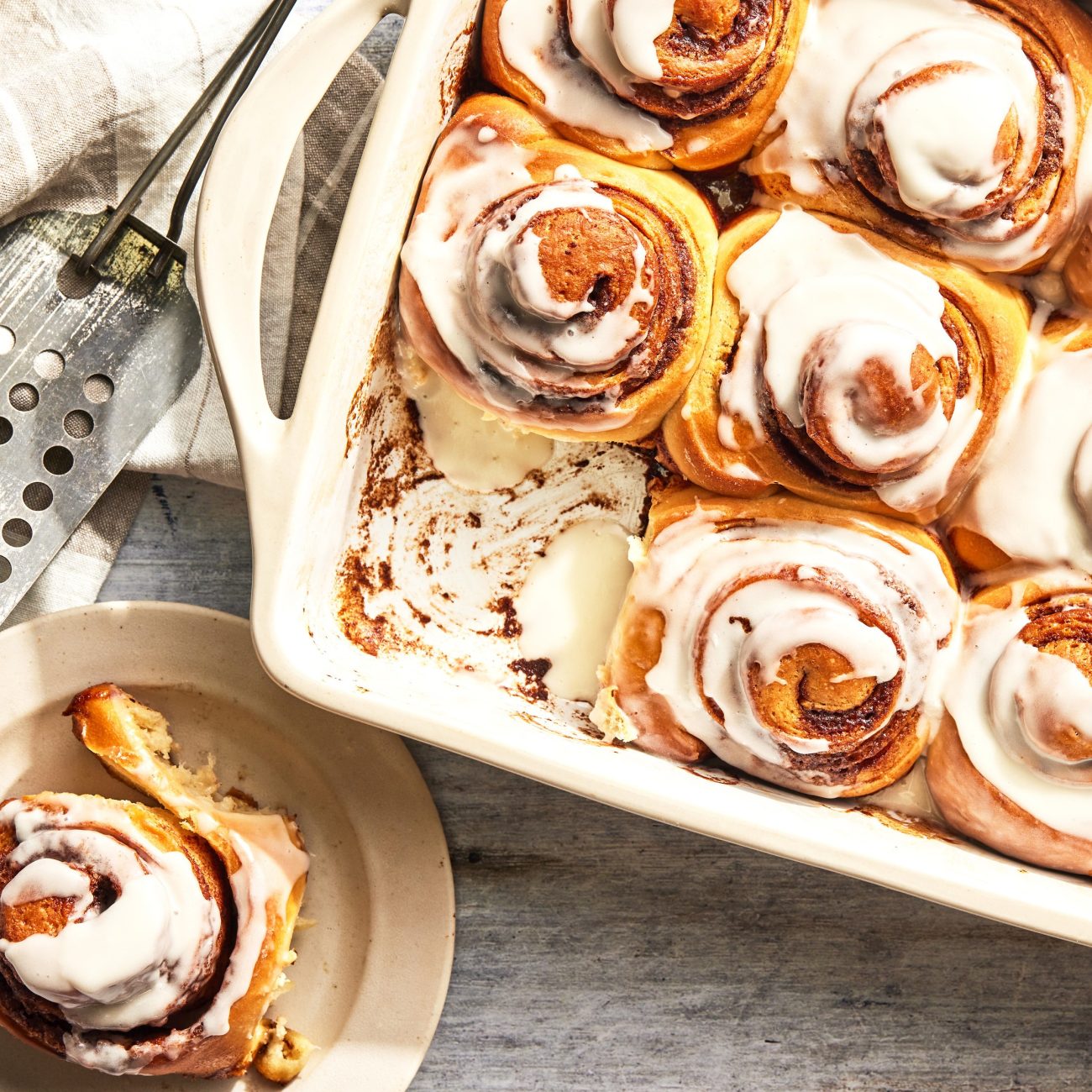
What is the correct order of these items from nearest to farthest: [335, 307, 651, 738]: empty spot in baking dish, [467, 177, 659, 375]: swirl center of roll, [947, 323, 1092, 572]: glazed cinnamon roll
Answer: [467, 177, 659, 375]: swirl center of roll < [947, 323, 1092, 572]: glazed cinnamon roll < [335, 307, 651, 738]: empty spot in baking dish

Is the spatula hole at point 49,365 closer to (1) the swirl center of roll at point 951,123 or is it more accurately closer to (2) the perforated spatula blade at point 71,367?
(2) the perforated spatula blade at point 71,367

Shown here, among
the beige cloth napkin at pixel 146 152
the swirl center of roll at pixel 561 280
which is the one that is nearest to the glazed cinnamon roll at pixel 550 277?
the swirl center of roll at pixel 561 280

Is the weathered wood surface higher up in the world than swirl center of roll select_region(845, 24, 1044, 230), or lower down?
lower down

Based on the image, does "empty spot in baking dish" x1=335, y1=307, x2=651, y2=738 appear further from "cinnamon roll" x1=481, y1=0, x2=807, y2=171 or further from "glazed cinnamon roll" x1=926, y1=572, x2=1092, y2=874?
"glazed cinnamon roll" x1=926, y1=572, x2=1092, y2=874

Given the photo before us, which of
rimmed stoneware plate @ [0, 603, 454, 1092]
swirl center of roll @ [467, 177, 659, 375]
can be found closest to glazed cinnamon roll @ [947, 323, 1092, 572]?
swirl center of roll @ [467, 177, 659, 375]

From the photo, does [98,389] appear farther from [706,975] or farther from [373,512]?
[706,975]
